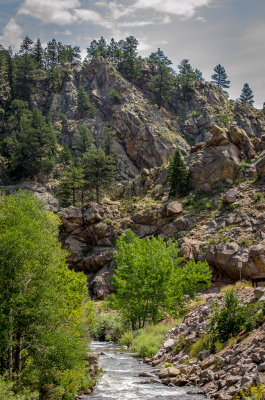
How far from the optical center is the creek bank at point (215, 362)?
14.9 meters

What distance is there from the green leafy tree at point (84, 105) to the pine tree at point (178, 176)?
47484 millimetres

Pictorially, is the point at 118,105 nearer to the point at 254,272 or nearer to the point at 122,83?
the point at 122,83

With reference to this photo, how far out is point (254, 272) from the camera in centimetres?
A: 4253

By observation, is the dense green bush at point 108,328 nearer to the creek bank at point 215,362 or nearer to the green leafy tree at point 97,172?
the creek bank at point 215,362

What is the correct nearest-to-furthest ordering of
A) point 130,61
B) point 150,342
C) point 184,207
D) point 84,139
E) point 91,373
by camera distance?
point 91,373 → point 150,342 → point 184,207 → point 84,139 → point 130,61

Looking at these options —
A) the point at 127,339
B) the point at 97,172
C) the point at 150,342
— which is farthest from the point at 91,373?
the point at 97,172

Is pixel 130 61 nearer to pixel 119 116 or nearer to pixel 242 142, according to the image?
pixel 119 116

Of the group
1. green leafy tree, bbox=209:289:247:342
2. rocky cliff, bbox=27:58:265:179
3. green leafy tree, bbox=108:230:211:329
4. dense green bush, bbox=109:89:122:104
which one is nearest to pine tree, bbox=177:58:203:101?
rocky cliff, bbox=27:58:265:179

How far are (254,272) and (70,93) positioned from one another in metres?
83.4

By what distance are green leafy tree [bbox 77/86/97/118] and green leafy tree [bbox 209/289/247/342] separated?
85820 millimetres

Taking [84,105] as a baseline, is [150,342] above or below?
below

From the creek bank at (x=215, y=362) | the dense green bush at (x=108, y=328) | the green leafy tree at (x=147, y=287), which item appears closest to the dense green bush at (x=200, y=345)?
the creek bank at (x=215, y=362)

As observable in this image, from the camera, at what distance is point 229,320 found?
2061 centimetres

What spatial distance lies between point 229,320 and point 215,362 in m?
2.90
